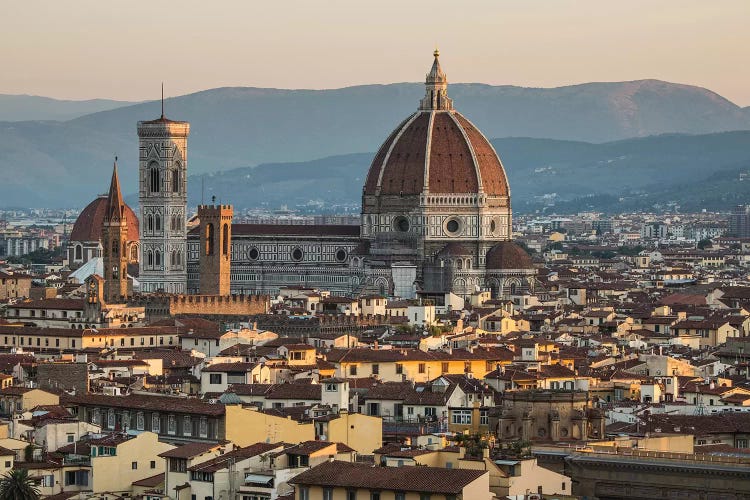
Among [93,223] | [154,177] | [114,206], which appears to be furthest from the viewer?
[93,223]

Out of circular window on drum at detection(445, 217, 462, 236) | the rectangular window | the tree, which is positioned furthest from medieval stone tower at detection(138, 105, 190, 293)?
the tree

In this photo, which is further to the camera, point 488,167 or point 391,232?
point 488,167

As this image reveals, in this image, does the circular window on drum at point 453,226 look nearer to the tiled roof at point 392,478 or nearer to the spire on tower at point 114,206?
the spire on tower at point 114,206

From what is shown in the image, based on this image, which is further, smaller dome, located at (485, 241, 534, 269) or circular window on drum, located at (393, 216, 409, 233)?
circular window on drum, located at (393, 216, 409, 233)

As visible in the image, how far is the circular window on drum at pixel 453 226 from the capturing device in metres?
131

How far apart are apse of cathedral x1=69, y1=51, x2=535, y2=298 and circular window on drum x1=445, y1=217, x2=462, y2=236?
49 mm

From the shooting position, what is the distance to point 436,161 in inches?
5177

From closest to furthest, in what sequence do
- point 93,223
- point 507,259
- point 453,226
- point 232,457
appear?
point 232,457
point 507,259
point 453,226
point 93,223

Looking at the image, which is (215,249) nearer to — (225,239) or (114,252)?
(225,239)

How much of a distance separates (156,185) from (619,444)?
82952 mm

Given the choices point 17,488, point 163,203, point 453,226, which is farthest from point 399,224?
point 17,488

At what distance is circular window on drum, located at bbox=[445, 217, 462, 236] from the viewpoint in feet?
430

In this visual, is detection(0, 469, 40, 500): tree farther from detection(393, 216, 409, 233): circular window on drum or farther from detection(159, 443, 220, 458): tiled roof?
detection(393, 216, 409, 233): circular window on drum

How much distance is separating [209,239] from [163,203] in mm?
6319
